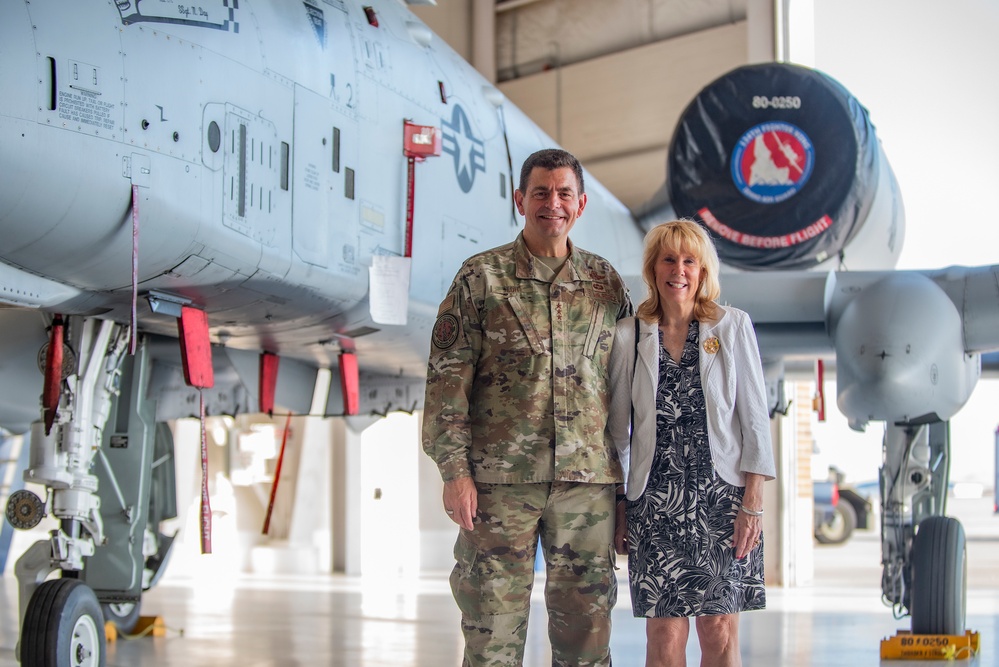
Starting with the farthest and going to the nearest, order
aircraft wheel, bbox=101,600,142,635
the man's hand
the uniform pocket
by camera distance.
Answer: aircraft wheel, bbox=101,600,142,635 → the uniform pocket → the man's hand

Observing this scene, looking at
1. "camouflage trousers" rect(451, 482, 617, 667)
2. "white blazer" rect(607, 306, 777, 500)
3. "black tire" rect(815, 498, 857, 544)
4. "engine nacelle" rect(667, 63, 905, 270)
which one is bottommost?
"black tire" rect(815, 498, 857, 544)

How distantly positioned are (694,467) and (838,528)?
1692cm

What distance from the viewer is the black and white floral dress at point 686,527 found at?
8.93 ft

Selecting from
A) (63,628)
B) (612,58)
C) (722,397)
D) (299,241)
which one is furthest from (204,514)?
(612,58)

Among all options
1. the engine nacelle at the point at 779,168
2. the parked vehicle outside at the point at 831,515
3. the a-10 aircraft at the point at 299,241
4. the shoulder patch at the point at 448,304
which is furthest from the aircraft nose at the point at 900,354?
the parked vehicle outside at the point at 831,515

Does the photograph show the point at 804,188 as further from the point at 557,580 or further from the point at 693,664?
the point at 557,580

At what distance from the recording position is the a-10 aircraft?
326 centimetres

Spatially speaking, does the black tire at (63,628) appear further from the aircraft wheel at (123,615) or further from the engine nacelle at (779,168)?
the engine nacelle at (779,168)

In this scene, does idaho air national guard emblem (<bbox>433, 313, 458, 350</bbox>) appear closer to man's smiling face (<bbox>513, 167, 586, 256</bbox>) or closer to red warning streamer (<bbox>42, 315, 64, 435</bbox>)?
man's smiling face (<bbox>513, 167, 586, 256</bbox>)

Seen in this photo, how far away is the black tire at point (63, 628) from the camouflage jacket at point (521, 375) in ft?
6.71

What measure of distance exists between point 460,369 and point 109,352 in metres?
2.29

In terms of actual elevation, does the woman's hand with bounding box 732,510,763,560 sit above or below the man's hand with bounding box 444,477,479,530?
below

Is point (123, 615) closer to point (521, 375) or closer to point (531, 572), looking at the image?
point (531, 572)

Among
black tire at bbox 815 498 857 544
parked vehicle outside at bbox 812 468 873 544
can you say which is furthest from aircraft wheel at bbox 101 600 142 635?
black tire at bbox 815 498 857 544
